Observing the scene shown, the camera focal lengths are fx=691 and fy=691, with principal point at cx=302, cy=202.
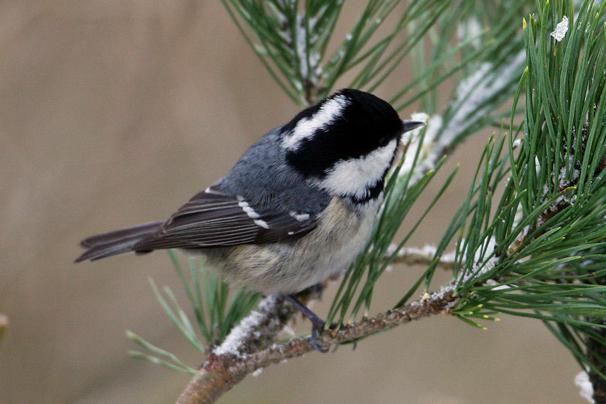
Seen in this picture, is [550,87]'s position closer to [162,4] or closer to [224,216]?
[224,216]

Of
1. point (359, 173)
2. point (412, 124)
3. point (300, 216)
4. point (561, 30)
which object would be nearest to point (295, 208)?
point (300, 216)

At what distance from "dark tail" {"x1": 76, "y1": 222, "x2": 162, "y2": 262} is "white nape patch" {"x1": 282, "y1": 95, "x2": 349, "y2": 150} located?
329mm

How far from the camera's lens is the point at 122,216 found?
2.23 metres

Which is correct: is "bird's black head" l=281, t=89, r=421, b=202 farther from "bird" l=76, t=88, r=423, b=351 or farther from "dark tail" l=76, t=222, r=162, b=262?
"dark tail" l=76, t=222, r=162, b=262

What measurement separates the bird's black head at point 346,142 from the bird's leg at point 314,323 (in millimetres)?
226

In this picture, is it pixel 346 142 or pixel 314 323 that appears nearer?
pixel 314 323

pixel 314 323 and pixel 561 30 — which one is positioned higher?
pixel 561 30

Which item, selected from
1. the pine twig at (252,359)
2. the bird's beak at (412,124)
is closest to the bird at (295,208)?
the bird's beak at (412,124)

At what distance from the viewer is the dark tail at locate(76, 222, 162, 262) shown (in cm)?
133

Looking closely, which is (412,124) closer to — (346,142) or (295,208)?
(346,142)

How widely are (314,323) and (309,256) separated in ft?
0.74

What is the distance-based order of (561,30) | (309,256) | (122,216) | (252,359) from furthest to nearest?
1. (122,216)
2. (309,256)
3. (252,359)
4. (561,30)

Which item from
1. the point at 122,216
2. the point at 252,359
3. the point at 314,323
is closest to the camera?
the point at 252,359

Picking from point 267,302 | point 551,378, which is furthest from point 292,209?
point 551,378
